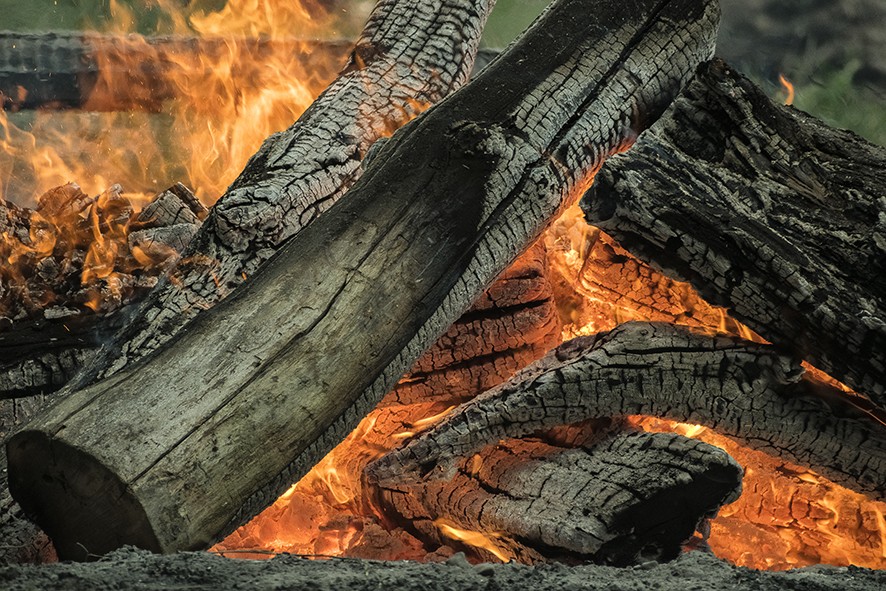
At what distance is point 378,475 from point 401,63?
5.13ft

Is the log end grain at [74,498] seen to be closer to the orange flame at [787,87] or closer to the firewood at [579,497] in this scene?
the firewood at [579,497]

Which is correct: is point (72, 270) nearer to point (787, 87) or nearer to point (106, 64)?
point (106, 64)

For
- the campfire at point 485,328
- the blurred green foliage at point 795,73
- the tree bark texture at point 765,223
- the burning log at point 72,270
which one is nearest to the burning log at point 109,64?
the blurred green foliage at point 795,73

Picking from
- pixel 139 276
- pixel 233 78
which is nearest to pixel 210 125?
pixel 233 78

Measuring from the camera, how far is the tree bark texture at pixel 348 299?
80.5 inches

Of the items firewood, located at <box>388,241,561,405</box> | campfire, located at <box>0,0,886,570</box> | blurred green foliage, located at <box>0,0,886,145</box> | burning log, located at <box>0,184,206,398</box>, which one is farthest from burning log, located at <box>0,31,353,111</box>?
firewood, located at <box>388,241,561,405</box>

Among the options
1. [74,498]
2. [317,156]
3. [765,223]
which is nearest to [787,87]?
[765,223]

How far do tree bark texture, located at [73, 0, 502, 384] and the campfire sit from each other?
0.04 feet

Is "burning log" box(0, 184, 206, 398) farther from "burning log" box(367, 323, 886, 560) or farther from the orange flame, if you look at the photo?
the orange flame

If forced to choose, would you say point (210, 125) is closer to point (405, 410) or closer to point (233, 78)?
point (233, 78)

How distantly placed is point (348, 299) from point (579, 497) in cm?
88

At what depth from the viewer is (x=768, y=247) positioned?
2488mm

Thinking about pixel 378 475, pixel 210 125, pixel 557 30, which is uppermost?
pixel 557 30

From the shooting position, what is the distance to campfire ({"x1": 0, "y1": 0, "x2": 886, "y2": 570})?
2.18 meters
